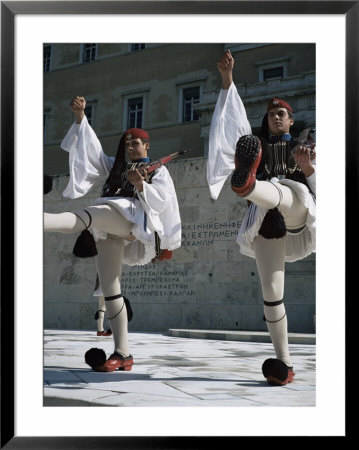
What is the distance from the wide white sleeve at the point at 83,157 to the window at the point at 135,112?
5683 millimetres

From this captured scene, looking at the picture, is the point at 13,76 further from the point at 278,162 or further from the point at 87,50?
the point at 278,162

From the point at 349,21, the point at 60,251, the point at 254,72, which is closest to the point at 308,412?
the point at 349,21

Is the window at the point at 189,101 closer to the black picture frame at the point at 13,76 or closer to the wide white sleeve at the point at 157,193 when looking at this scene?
the wide white sleeve at the point at 157,193

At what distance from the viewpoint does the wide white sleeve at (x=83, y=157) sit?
177 inches

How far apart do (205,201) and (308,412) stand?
23.2 feet

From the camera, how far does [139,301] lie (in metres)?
10.4

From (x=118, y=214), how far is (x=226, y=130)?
36.7 inches

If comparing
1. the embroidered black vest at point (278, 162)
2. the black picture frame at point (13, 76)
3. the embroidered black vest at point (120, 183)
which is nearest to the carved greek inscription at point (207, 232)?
the embroidered black vest at point (120, 183)

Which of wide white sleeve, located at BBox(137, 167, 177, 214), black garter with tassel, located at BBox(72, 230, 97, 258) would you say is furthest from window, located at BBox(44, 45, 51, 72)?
black garter with tassel, located at BBox(72, 230, 97, 258)

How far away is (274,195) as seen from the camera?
3789 mm

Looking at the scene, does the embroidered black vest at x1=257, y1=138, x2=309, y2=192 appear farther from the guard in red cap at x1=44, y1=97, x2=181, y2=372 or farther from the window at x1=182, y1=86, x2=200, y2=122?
the window at x1=182, y1=86, x2=200, y2=122

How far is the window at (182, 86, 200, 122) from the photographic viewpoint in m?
11.5

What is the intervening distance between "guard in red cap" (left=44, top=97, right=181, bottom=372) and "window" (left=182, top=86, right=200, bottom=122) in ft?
21.5

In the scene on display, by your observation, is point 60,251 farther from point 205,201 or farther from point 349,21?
point 349,21
